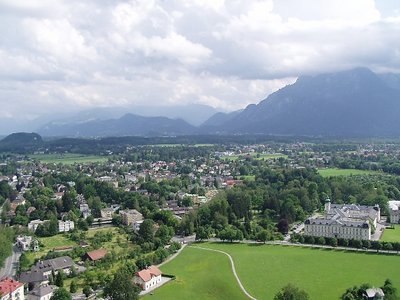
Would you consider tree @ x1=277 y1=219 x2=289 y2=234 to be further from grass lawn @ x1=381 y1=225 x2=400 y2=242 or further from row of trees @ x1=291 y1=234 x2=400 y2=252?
grass lawn @ x1=381 y1=225 x2=400 y2=242

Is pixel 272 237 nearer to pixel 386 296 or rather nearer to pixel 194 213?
pixel 194 213

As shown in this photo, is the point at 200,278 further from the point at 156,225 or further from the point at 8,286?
the point at 156,225

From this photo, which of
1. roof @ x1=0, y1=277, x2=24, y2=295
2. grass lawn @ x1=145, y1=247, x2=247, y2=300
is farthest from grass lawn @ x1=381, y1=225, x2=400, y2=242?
roof @ x1=0, y1=277, x2=24, y2=295

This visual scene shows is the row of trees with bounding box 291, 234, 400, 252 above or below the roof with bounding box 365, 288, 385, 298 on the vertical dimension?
below

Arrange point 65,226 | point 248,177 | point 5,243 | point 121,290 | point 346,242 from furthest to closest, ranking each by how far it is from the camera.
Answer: point 248,177 < point 65,226 < point 346,242 < point 5,243 < point 121,290

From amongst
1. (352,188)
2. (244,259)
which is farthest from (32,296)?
(352,188)

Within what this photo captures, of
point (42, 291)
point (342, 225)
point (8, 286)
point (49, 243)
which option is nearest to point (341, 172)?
point (342, 225)
